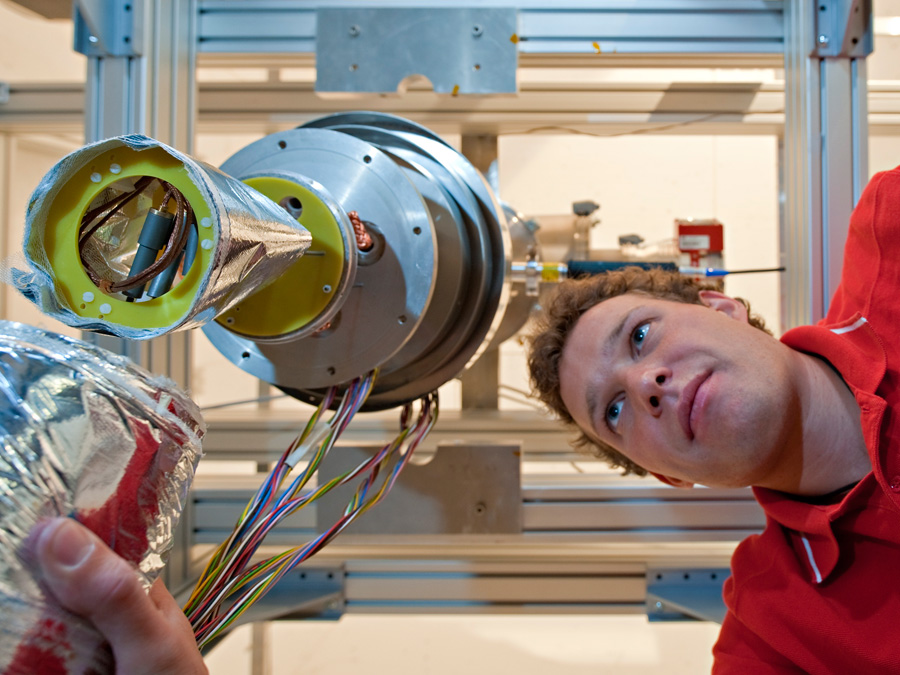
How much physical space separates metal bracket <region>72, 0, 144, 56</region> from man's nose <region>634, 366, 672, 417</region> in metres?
0.93

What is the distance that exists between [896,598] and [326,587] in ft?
3.00

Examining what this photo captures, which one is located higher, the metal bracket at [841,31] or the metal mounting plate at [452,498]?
the metal bracket at [841,31]

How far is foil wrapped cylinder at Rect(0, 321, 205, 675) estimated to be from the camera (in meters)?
0.32

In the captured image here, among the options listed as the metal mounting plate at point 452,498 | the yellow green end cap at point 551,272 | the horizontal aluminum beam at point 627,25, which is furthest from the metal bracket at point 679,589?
the horizontal aluminum beam at point 627,25

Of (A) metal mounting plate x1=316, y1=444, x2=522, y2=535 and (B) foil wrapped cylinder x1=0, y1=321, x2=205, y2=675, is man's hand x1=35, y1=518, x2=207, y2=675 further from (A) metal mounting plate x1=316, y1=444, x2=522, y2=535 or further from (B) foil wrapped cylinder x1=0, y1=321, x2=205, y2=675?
(A) metal mounting plate x1=316, y1=444, x2=522, y2=535

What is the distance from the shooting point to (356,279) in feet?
2.35

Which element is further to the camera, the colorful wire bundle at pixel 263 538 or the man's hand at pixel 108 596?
the colorful wire bundle at pixel 263 538

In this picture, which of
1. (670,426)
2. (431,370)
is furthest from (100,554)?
(670,426)

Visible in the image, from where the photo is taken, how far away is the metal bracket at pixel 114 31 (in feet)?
3.10

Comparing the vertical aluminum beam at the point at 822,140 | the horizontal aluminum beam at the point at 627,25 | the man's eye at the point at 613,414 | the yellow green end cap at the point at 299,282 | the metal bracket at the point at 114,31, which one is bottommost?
the man's eye at the point at 613,414

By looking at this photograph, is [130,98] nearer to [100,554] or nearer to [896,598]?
[100,554]

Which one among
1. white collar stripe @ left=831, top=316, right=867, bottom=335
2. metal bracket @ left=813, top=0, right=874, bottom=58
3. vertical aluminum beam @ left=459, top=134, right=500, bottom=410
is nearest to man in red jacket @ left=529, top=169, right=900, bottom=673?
white collar stripe @ left=831, top=316, right=867, bottom=335

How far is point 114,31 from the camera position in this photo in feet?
3.12

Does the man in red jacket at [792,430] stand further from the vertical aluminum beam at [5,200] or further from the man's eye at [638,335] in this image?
the vertical aluminum beam at [5,200]
